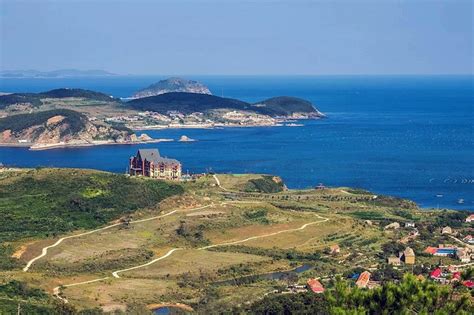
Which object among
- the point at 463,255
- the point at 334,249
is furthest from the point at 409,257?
the point at 334,249

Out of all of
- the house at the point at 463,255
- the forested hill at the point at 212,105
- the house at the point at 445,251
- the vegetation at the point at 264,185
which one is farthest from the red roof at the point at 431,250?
the forested hill at the point at 212,105

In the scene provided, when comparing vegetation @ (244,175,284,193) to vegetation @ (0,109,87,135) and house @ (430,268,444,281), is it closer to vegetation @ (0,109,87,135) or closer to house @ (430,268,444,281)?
house @ (430,268,444,281)

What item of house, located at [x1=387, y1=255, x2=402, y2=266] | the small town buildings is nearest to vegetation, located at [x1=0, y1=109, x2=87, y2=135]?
house, located at [x1=387, y1=255, x2=402, y2=266]

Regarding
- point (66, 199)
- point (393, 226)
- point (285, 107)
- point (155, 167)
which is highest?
point (66, 199)

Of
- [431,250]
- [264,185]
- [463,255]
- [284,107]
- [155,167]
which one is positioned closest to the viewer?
[463,255]

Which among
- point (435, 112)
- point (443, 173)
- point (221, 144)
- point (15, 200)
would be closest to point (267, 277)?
point (15, 200)

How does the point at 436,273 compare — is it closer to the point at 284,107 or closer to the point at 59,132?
the point at 59,132
